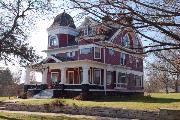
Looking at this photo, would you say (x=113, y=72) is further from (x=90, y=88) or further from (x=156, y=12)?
(x=156, y=12)

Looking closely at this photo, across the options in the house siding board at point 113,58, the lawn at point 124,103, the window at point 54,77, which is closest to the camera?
the lawn at point 124,103

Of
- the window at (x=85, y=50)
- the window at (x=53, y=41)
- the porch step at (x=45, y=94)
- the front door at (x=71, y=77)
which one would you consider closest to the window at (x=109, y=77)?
the window at (x=85, y=50)

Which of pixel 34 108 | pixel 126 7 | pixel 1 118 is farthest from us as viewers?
pixel 34 108

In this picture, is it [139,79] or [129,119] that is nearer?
[129,119]

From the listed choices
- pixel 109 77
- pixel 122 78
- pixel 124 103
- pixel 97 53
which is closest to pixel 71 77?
pixel 97 53

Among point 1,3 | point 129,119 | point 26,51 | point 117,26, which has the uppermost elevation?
point 1,3

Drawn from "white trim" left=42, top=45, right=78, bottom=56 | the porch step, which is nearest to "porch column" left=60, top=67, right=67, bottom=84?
the porch step

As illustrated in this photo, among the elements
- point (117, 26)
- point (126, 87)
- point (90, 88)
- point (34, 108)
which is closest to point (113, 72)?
point (126, 87)

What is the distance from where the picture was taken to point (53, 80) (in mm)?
42688

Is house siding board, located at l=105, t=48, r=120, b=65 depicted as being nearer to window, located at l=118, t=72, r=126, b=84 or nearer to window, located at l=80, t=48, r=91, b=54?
window, located at l=118, t=72, r=126, b=84

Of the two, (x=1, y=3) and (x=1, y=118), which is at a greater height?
(x=1, y=3)

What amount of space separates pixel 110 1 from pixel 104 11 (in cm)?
21

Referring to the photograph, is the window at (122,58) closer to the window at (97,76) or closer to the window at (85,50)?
the window at (97,76)

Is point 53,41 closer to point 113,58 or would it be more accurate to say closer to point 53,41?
point 53,41
